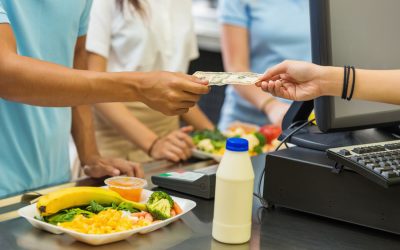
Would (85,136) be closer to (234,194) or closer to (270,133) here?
(270,133)

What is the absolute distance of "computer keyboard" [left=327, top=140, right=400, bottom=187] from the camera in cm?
134

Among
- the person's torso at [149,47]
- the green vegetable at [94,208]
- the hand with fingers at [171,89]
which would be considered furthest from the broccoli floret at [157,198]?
the person's torso at [149,47]

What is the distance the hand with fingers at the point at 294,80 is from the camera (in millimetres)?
1431

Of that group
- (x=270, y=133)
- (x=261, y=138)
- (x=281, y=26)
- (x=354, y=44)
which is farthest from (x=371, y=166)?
(x=281, y=26)

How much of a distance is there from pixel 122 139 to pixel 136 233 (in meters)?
1.35

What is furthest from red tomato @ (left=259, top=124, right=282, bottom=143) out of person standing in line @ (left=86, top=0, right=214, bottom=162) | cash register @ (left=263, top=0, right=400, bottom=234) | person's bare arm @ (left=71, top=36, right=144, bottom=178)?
cash register @ (left=263, top=0, right=400, bottom=234)

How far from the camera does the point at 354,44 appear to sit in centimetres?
149

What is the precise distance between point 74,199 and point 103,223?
11 cm

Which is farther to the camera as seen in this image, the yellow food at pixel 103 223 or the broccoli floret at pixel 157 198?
the broccoli floret at pixel 157 198

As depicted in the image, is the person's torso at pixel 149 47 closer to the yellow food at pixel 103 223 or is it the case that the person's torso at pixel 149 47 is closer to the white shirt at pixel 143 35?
the white shirt at pixel 143 35

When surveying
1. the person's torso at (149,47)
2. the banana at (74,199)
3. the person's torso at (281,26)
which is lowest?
the banana at (74,199)

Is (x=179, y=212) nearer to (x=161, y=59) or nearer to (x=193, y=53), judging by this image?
(x=161, y=59)

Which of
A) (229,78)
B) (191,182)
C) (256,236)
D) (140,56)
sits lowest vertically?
(256,236)

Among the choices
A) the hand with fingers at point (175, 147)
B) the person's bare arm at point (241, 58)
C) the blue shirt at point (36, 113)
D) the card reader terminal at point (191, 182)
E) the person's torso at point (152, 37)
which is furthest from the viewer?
the person's bare arm at point (241, 58)
